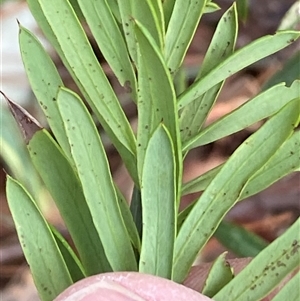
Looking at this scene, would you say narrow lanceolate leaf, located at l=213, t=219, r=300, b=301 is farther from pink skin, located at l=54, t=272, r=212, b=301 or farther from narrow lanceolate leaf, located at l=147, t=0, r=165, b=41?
narrow lanceolate leaf, located at l=147, t=0, r=165, b=41

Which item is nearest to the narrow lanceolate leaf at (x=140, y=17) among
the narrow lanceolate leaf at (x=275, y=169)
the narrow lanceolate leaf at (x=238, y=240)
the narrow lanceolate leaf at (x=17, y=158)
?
the narrow lanceolate leaf at (x=275, y=169)

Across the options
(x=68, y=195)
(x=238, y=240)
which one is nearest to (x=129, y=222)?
(x=68, y=195)

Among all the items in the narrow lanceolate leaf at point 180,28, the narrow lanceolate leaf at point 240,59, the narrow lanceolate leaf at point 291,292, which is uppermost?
the narrow lanceolate leaf at point 180,28

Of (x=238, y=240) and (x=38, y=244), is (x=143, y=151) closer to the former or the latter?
(x=38, y=244)

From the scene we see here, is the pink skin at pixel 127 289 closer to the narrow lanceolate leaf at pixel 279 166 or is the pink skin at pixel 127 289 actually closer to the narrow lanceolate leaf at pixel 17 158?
the narrow lanceolate leaf at pixel 279 166

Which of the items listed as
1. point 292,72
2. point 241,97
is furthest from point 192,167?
point 292,72

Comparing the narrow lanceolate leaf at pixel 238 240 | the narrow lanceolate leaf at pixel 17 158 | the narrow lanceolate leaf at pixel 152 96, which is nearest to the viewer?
the narrow lanceolate leaf at pixel 152 96
